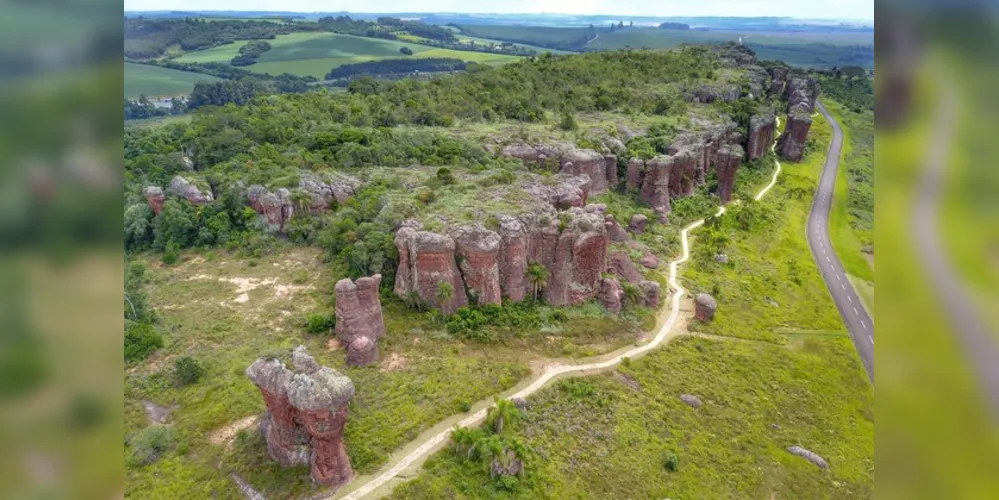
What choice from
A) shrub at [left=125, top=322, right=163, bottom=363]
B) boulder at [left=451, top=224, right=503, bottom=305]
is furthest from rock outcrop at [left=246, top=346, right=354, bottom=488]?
boulder at [left=451, top=224, right=503, bottom=305]

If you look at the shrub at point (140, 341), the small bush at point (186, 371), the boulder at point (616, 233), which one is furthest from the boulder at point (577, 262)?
the shrub at point (140, 341)

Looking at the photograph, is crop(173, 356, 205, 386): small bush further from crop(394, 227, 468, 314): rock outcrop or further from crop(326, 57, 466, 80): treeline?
crop(326, 57, 466, 80): treeline

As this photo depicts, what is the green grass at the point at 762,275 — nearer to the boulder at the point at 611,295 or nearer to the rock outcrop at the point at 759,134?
the boulder at the point at 611,295

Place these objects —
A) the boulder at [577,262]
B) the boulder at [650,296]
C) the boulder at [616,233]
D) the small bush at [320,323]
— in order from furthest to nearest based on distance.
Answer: the boulder at [616,233], the boulder at [650,296], the boulder at [577,262], the small bush at [320,323]

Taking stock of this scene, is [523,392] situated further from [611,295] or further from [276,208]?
[276,208]

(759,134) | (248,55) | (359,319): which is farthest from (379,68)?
(359,319)
